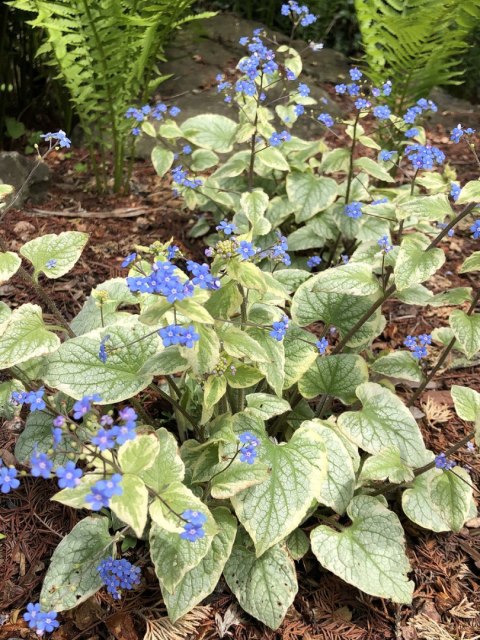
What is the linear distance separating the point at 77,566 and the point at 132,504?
0.71 m

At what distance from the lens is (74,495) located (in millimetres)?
1956

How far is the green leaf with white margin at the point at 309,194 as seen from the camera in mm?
3789

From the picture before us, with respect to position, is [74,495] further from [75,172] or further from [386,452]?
[75,172]

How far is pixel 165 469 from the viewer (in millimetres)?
2180

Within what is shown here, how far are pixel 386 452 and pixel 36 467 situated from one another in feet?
4.91

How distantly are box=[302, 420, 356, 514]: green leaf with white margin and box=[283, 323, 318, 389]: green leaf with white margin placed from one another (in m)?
0.23

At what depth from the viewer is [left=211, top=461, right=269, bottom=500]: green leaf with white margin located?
85.9 inches

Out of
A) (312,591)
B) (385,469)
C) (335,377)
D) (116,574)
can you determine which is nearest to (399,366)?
(335,377)

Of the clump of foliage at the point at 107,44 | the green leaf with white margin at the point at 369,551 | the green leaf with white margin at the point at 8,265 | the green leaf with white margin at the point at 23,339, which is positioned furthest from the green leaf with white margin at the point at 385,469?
the clump of foliage at the point at 107,44

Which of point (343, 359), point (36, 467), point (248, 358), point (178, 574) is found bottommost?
point (178, 574)

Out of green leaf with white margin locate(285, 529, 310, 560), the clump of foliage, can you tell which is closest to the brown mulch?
green leaf with white margin locate(285, 529, 310, 560)

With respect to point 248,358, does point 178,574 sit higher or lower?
lower

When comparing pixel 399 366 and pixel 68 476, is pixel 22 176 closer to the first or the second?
pixel 399 366

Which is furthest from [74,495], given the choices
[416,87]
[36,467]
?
[416,87]
